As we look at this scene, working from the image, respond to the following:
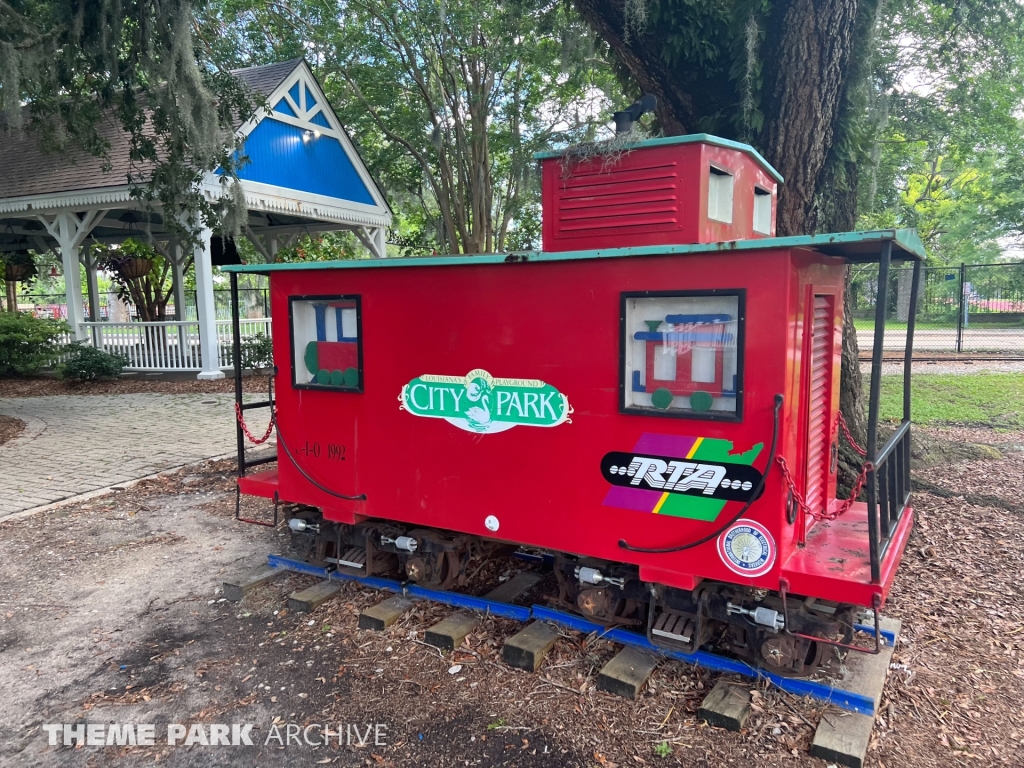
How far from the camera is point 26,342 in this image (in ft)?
52.2

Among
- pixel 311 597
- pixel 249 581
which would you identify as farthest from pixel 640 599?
pixel 249 581

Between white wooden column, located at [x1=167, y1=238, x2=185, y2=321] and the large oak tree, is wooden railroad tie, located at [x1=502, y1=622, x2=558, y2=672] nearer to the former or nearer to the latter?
the large oak tree

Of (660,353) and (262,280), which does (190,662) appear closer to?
(660,353)

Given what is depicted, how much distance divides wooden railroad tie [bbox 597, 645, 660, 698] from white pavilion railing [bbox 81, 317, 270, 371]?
13.8 meters

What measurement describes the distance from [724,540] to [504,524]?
1263 mm

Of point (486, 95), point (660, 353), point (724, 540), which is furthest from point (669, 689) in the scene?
point (486, 95)

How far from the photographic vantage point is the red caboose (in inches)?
126

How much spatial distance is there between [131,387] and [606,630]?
1409 cm

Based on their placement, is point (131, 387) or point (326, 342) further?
point (131, 387)

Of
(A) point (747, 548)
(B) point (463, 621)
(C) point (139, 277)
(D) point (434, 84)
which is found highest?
(D) point (434, 84)

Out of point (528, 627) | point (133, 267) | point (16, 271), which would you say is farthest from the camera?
point (16, 271)

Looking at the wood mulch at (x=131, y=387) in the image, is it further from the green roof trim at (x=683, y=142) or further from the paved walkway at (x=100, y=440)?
the green roof trim at (x=683, y=142)

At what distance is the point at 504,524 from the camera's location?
4.00 m

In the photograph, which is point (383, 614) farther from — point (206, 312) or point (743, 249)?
point (206, 312)
